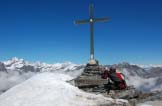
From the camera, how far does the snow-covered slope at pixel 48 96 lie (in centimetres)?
1892

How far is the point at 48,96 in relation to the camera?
63.6 feet

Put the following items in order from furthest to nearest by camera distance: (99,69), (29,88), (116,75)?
(99,69), (116,75), (29,88)

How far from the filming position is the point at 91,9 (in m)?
34.5

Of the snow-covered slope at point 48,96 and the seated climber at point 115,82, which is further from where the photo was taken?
the seated climber at point 115,82

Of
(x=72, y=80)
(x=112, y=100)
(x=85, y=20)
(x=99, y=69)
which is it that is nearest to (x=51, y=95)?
(x=112, y=100)

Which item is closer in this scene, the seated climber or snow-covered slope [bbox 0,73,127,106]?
snow-covered slope [bbox 0,73,127,106]

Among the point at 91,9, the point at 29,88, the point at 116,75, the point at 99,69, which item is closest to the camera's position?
the point at 29,88

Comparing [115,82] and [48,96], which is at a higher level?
[115,82]

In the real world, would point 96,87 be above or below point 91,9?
below

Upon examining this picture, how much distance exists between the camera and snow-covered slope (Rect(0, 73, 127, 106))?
1892cm

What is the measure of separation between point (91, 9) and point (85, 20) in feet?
5.30

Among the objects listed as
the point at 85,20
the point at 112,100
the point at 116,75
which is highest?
the point at 85,20

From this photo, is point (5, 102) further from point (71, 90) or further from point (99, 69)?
point (99, 69)

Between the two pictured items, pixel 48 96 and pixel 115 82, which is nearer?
pixel 48 96
